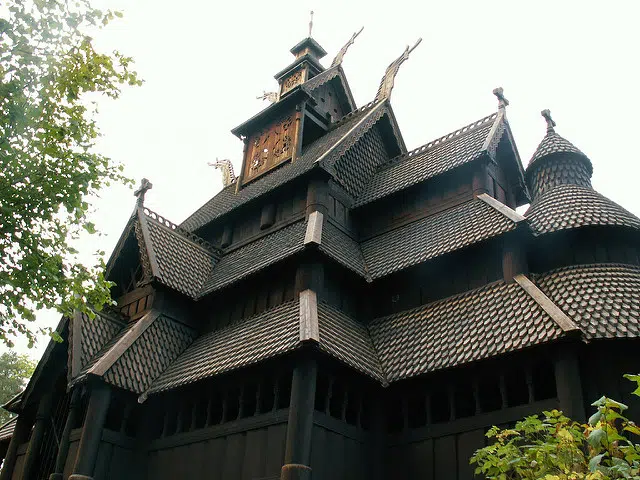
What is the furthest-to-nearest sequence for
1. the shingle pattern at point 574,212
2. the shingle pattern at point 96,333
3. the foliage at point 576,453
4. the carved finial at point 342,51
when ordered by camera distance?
the carved finial at point 342,51 < the shingle pattern at point 96,333 < the shingle pattern at point 574,212 < the foliage at point 576,453

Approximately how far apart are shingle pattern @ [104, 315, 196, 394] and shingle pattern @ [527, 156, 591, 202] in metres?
10.9

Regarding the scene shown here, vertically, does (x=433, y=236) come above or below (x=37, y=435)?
above

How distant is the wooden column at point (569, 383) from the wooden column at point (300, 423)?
189 inches

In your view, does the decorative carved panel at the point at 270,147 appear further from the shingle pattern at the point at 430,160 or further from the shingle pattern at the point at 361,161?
the shingle pattern at the point at 430,160

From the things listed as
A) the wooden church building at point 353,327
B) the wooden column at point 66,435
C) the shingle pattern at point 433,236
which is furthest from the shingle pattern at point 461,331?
the wooden column at point 66,435

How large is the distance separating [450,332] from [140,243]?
1031cm

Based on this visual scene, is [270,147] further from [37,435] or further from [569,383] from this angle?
[569,383]

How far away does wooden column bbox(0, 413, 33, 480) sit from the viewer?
18.0m

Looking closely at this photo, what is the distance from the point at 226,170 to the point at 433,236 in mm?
16083

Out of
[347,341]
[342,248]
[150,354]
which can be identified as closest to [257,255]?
[342,248]

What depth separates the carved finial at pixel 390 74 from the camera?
79.2ft

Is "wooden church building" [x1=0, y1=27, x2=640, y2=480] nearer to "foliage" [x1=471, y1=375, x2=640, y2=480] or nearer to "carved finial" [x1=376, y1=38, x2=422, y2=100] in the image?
"carved finial" [x1=376, y1=38, x2=422, y2=100]

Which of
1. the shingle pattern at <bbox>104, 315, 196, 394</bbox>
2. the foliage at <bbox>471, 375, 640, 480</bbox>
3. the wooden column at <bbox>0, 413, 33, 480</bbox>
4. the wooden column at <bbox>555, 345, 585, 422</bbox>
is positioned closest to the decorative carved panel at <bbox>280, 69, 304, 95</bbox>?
the shingle pattern at <bbox>104, 315, 196, 394</bbox>

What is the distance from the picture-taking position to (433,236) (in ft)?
Answer: 54.7
